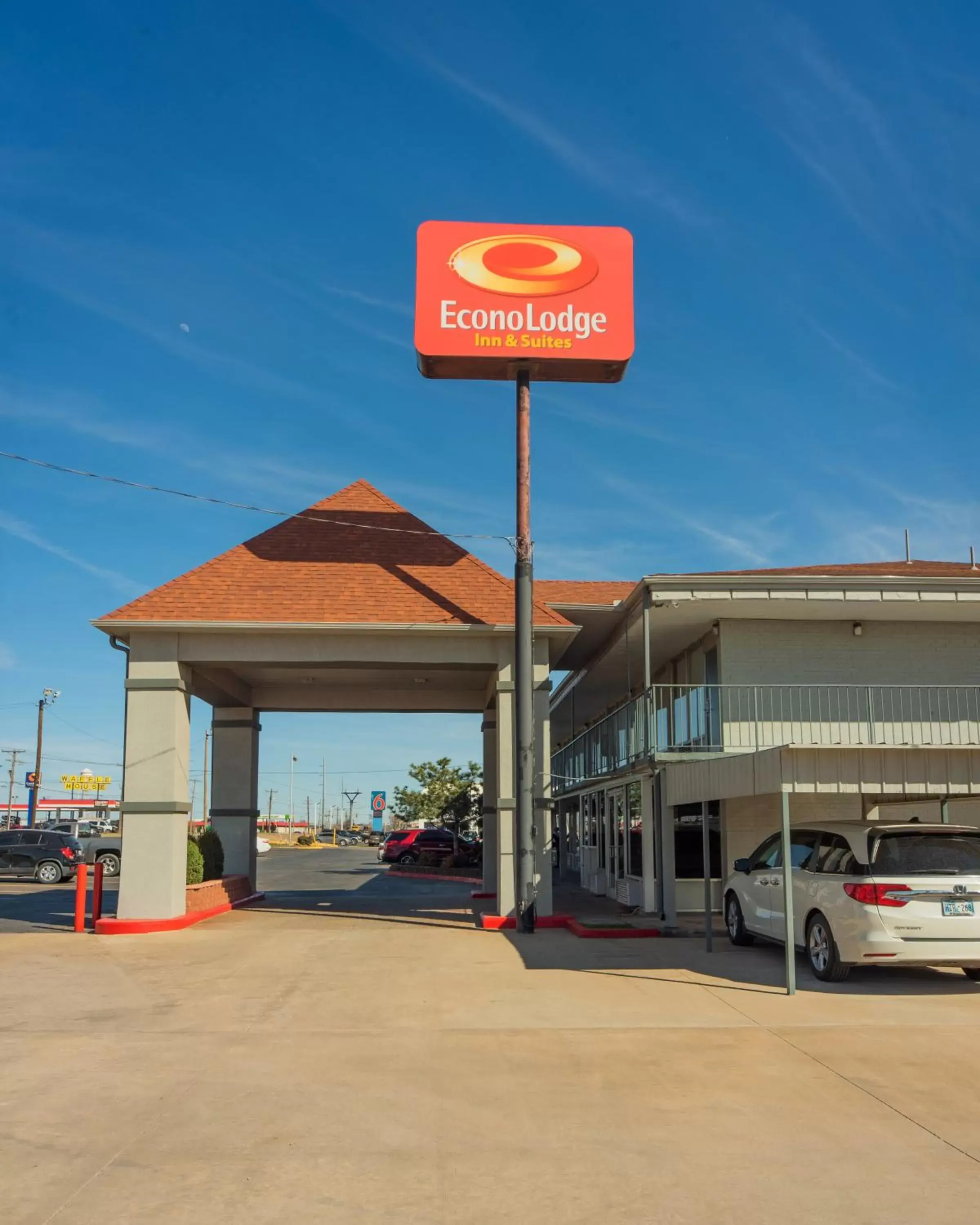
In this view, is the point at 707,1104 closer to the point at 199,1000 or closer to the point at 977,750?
the point at 199,1000

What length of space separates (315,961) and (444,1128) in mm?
8036

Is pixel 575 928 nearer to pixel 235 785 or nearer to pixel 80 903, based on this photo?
pixel 80 903

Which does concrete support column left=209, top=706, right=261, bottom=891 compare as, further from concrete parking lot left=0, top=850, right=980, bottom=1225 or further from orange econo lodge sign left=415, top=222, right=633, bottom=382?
concrete parking lot left=0, top=850, right=980, bottom=1225

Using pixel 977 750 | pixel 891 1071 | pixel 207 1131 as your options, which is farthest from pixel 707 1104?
pixel 977 750

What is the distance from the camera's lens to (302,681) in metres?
24.5

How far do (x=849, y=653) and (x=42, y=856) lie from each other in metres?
24.0

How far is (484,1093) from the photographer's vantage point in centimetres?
743

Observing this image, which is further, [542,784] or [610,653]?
[610,653]

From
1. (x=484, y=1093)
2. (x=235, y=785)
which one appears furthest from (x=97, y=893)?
(x=484, y=1093)

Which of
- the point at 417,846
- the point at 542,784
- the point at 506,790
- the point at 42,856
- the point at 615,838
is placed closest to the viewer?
the point at 506,790

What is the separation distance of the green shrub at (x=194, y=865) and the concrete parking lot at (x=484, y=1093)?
5579 millimetres

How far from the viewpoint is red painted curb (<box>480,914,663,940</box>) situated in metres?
16.9

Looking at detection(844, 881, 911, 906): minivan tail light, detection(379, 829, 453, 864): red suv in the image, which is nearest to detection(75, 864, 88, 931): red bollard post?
detection(844, 881, 911, 906): minivan tail light

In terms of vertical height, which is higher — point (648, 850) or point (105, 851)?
point (648, 850)
